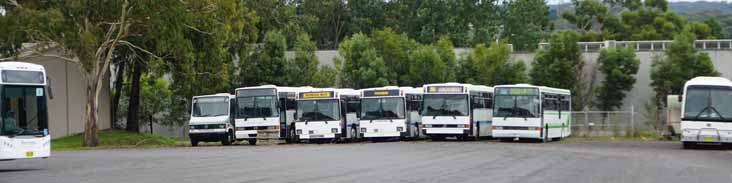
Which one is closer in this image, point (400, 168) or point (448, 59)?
point (400, 168)

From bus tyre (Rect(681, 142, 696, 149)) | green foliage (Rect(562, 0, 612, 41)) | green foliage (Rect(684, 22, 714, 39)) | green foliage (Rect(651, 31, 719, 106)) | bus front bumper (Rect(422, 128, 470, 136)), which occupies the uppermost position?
green foliage (Rect(562, 0, 612, 41))

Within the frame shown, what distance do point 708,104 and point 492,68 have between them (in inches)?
1110

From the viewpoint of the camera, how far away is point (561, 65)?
62.8 m

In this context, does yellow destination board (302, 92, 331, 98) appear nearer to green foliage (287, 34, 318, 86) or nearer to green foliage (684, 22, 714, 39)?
green foliage (287, 34, 318, 86)

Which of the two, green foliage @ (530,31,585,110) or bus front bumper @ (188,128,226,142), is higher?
green foliage @ (530,31,585,110)

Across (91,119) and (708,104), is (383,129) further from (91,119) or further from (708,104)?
(708,104)

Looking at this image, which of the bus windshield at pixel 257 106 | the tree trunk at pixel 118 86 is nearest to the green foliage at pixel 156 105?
the tree trunk at pixel 118 86

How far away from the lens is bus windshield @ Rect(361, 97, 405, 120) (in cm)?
4441

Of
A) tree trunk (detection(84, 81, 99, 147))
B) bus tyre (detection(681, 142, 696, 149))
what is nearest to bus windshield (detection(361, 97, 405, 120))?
tree trunk (detection(84, 81, 99, 147))

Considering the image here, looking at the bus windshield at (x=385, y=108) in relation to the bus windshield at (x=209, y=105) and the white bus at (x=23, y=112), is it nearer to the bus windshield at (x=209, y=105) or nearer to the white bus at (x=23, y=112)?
the bus windshield at (x=209, y=105)

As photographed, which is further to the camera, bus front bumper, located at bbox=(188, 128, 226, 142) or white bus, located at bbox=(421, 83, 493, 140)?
bus front bumper, located at bbox=(188, 128, 226, 142)

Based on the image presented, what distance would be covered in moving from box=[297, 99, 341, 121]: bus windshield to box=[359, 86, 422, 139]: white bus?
4.93 feet

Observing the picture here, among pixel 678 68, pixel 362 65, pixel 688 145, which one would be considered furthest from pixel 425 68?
pixel 688 145

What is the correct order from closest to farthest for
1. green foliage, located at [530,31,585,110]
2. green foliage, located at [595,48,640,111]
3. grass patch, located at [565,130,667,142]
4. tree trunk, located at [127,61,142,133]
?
grass patch, located at [565,130,667,142] < tree trunk, located at [127,61,142,133] < green foliage, located at [595,48,640,111] < green foliage, located at [530,31,585,110]
